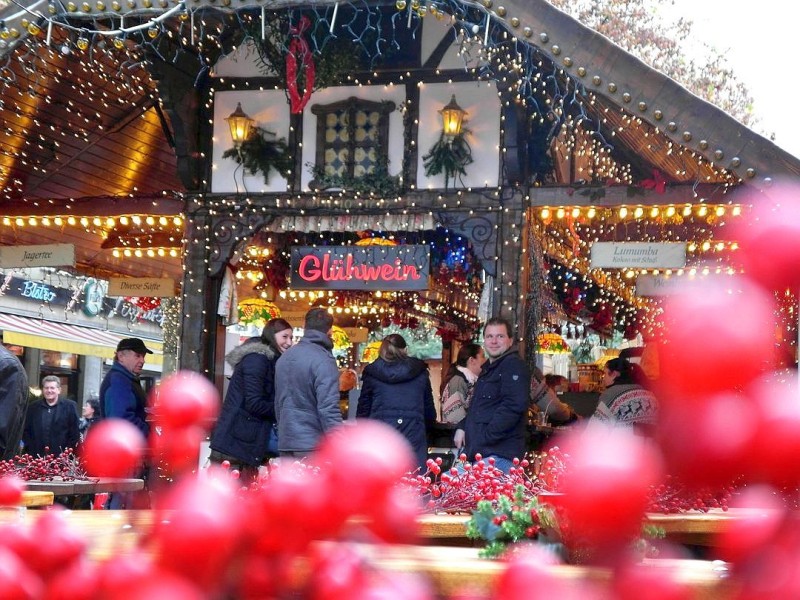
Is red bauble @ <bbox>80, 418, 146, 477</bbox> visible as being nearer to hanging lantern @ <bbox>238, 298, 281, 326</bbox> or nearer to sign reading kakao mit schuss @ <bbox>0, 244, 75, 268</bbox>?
sign reading kakao mit schuss @ <bbox>0, 244, 75, 268</bbox>

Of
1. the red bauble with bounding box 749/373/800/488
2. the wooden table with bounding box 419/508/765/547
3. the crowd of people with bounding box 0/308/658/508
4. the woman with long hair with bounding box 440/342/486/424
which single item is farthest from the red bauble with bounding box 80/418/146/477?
the woman with long hair with bounding box 440/342/486/424

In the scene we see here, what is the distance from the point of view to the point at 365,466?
3.22 ft

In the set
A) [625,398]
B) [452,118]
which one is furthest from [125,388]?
[625,398]

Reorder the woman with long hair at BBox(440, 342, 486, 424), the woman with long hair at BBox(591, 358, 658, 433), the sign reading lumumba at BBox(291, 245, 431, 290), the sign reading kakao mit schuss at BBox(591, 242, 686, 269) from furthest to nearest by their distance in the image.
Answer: the sign reading lumumba at BBox(291, 245, 431, 290), the woman with long hair at BBox(440, 342, 486, 424), the sign reading kakao mit schuss at BBox(591, 242, 686, 269), the woman with long hair at BBox(591, 358, 658, 433)

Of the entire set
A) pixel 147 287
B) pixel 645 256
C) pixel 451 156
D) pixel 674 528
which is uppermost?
pixel 451 156

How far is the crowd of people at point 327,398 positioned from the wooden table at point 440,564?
428 cm

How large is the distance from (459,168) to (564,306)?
5640 mm

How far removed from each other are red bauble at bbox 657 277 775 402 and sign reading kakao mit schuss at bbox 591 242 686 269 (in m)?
9.34

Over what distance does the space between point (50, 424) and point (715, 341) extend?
1079 cm

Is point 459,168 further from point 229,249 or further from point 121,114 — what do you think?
point 121,114

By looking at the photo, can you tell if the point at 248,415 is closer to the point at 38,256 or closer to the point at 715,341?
the point at 38,256

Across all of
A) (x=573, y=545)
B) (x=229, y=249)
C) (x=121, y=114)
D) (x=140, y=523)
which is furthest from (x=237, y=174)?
(x=140, y=523)

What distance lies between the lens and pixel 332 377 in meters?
8.11

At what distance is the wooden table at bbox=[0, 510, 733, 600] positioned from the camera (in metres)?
1.17
